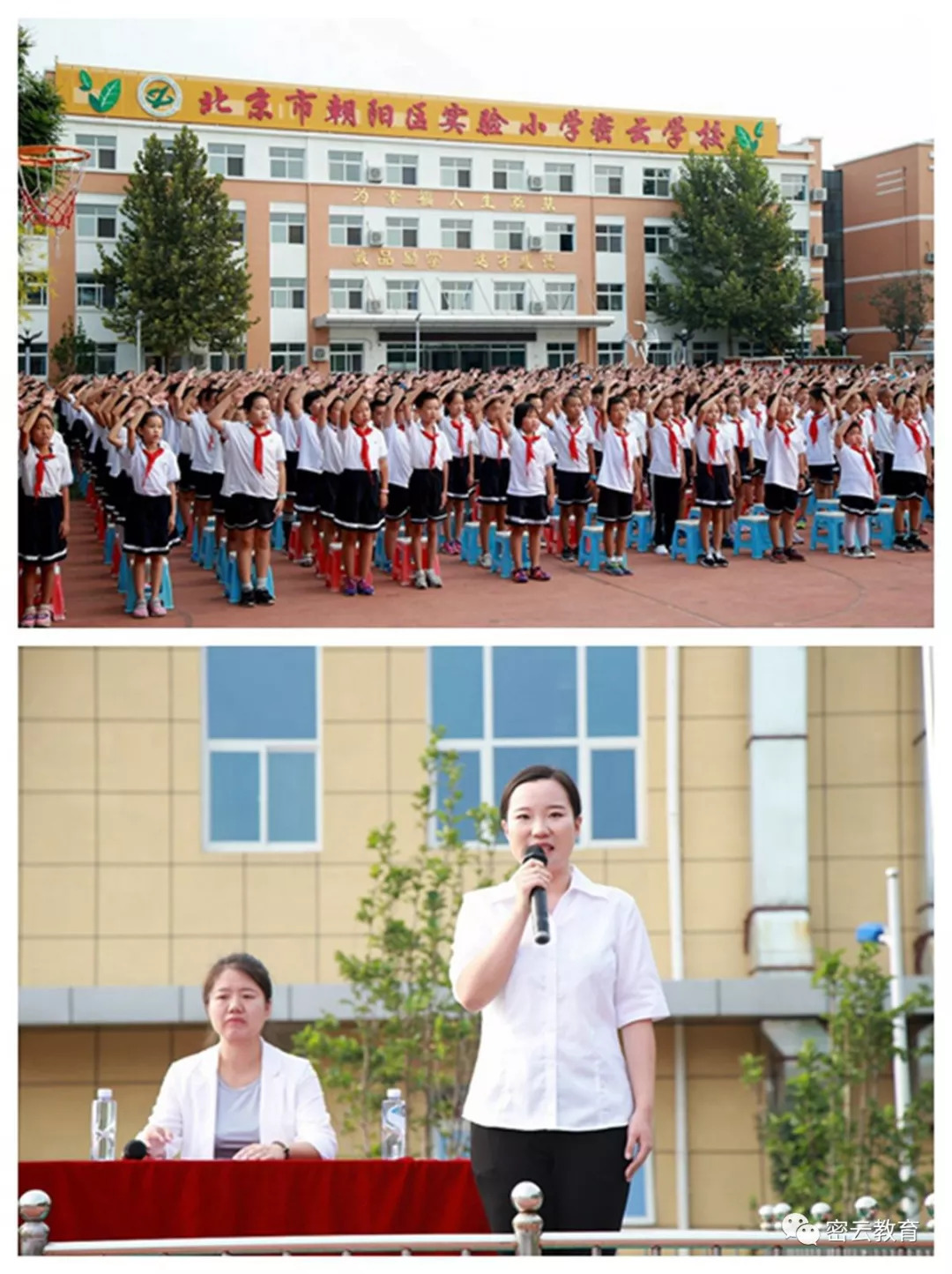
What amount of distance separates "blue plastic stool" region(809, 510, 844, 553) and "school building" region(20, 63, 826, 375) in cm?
603

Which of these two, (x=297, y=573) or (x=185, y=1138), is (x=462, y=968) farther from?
(x=297, y=573)

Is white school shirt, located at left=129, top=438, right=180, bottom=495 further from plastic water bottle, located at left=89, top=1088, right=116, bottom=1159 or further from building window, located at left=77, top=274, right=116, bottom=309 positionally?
building window, located at left=77, top=274, right=116, bottom=309

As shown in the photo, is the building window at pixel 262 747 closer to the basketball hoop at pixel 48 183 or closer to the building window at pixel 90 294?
the basketball hoop at pixel 48 183

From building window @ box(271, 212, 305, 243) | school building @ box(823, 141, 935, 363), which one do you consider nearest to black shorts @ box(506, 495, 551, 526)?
building window @ box(271, 212, 305, 243)

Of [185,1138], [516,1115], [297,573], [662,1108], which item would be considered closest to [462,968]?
[516,1115]

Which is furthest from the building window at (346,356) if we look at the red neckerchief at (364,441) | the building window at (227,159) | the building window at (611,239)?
the red neckerchief at (364,441)

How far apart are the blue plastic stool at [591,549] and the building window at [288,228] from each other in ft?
21.6

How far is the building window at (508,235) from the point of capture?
14898mm

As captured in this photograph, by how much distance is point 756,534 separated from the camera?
8.97 metres

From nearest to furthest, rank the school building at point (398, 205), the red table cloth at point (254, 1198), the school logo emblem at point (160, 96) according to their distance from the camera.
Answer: the red table cloth at point (254, 1198), the school logo emblem at point (160, 96), the school building at point (398, 205)

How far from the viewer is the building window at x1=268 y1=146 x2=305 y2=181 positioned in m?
13.8

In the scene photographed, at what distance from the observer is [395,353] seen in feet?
52.9

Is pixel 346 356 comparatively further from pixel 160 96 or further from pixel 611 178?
pixel 160 96

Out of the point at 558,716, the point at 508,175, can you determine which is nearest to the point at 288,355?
the point at 508,175
